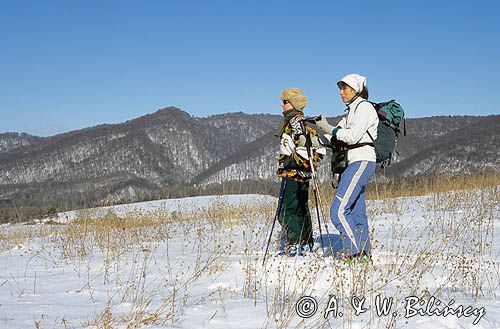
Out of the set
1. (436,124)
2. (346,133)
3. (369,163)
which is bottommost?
(369,163)

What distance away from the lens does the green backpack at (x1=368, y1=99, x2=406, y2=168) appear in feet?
14.9

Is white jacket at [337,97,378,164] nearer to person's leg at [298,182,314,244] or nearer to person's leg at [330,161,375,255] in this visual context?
person's leg at [330,161,375,255]

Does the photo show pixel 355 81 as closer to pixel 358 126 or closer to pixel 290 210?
pixel 358 126

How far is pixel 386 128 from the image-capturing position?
181 inches

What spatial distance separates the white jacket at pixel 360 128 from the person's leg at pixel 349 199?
8cm

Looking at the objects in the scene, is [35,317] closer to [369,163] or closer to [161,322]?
[161,322]

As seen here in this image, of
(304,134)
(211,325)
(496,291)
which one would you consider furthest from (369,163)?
(211,325)

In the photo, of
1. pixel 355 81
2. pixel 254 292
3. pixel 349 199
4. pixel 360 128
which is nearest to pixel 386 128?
pixel 360 128

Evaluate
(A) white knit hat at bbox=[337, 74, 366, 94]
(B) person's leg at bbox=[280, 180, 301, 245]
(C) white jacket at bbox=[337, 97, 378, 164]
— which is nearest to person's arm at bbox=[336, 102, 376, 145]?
(C) white jacket at bbox=[337, 97, 378, 164]

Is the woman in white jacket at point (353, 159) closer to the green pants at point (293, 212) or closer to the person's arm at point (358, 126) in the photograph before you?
the person's arm at point (358, 126)

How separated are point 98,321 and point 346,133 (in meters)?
2.70

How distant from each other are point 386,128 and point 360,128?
18.1 inches

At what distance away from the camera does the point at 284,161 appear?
17.4 ft

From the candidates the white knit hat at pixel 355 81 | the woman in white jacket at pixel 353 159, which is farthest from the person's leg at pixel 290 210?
the white knit hat at pixel 355 81
